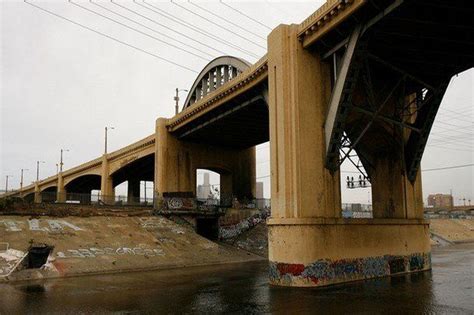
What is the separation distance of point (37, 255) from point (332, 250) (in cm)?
1817

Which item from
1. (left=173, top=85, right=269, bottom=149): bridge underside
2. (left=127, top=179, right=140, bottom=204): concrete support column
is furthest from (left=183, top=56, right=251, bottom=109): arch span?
(left=127, top=179, right=140, bottom=204): concrete support column

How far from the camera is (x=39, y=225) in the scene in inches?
1305

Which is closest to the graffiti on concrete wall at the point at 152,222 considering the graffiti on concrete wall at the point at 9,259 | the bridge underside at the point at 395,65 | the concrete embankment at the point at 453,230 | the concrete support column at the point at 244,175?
the graffiti on concrete wall at the point at 9,259

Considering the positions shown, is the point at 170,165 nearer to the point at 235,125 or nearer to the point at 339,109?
the point at 235,125

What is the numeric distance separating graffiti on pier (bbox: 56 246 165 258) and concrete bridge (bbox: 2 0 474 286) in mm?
12835

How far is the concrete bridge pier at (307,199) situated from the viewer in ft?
74.0

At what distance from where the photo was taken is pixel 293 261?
22438 mm

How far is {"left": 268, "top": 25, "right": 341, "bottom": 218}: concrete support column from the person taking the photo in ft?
76.8

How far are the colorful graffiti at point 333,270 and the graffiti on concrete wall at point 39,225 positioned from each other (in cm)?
1826

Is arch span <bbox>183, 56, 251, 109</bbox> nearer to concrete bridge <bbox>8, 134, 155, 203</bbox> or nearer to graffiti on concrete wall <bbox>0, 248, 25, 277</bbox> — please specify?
concrete bridge <bbox>8, 134, 155, 203</bbox>

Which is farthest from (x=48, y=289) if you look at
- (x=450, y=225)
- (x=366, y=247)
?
(x=450, y=225)

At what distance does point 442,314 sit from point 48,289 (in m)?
17.3

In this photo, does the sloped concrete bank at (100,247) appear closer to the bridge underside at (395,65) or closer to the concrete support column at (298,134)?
the concrete support column at (298,134)

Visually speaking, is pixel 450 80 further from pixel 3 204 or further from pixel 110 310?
pixel 3 204
